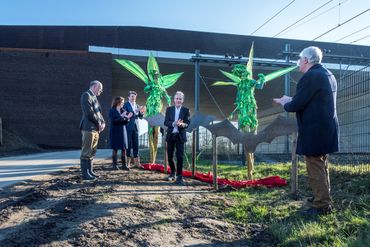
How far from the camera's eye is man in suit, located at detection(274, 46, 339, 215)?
490 cm

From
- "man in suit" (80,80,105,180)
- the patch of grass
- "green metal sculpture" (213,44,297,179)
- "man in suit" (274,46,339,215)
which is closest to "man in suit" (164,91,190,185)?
"man in suit" (80,80,105,180)

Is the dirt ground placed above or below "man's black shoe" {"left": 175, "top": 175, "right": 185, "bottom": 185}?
below

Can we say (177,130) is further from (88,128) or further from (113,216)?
(113,216)

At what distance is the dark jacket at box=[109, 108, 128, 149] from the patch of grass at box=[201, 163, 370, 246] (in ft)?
12.0

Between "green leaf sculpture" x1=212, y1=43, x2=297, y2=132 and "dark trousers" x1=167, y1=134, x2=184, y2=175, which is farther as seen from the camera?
"green leaf sculpture" x1=212, y1=43, x2=297, y2=132

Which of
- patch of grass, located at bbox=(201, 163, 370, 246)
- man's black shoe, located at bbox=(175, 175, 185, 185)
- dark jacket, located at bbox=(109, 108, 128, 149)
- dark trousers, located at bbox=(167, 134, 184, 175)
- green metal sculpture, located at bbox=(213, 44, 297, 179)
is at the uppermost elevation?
green metal sculpture, located at bbox=(213, 44, 297, 179)

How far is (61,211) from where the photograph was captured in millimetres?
4812

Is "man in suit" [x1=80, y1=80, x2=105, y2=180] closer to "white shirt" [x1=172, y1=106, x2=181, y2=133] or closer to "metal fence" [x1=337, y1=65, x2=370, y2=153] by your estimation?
"white shirt" [x1=172, y1=106, x2=181, y2=133]

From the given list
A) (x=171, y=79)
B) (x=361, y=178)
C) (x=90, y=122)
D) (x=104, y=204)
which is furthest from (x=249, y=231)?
(x=171, y=79)

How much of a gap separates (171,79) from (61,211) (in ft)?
27.4

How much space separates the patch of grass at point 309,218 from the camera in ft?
13.0

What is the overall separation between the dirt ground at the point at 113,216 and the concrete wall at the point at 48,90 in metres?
22.1

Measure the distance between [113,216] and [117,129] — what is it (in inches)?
205

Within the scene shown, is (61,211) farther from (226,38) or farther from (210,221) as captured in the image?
(226,38)
